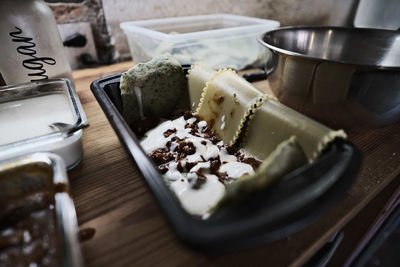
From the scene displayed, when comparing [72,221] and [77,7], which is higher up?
[77,7]

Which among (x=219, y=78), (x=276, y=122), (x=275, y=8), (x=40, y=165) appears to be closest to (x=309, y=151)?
(x=276, y=122)

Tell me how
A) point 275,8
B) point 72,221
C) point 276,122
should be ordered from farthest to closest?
point 275,8
point 276,122
point 72,221

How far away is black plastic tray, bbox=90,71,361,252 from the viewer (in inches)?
10.3

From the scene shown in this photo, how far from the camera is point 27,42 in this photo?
660 millimetres

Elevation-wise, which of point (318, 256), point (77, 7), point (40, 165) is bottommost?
point (318, 256)

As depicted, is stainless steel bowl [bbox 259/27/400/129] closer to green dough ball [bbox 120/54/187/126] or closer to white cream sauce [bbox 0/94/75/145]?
green dough ball [bbox 120/54/187/126]

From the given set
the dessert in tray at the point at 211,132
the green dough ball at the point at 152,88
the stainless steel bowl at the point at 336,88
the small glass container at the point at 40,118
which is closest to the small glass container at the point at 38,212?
the small glass container at the point at 40,118

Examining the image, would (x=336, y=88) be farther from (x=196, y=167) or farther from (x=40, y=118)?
(x=40, y=118)

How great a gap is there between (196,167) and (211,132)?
0.48ft

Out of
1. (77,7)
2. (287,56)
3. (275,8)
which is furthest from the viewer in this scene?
(275,8)

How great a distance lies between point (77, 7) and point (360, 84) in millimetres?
1200

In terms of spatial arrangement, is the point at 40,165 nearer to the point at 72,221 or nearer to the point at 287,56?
the point at 72,221

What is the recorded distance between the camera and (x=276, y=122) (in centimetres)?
49

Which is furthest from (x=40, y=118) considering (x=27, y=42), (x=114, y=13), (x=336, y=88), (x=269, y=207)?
(x=114, y=13)
